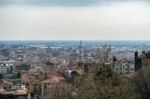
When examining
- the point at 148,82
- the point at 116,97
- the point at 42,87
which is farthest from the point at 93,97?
the point at 42,87

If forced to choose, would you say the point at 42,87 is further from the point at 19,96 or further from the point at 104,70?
the point at 104,70

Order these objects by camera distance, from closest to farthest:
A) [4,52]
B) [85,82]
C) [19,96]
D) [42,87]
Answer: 1. [85,82]
2. [19,96]
3. [42,87]
4. [4,52]

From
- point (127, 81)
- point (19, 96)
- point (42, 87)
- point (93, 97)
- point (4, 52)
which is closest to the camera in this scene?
point (93, 97)

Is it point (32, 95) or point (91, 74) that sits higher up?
point (91, 74)

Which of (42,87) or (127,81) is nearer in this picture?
(127,81)

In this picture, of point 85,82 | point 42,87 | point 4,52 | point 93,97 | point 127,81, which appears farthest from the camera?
point 4,52

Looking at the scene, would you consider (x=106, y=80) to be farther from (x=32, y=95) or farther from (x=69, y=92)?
(x=32, y=95)

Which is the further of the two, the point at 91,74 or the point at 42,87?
the point at 42,87

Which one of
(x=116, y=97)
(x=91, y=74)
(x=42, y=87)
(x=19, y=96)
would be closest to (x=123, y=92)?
(x=116, y=97)

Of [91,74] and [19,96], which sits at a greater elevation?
[91,74]
